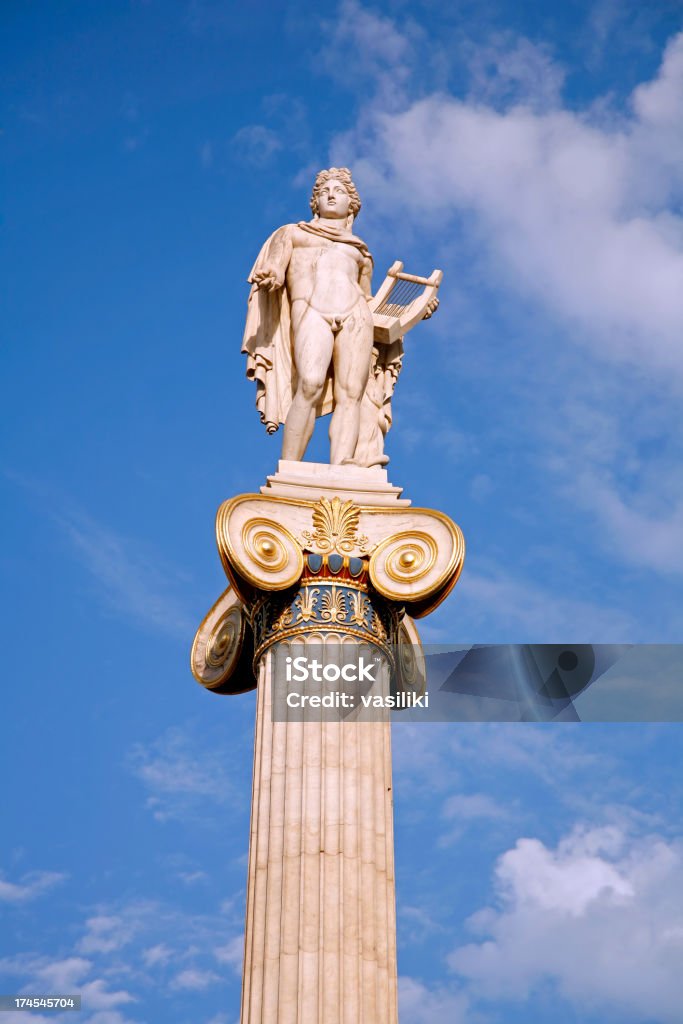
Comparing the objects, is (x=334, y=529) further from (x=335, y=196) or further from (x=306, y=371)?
(x=335, y=196)

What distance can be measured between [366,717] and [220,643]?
3.91 meters

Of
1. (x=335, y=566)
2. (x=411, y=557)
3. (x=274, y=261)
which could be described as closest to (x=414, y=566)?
(x=411, y=557)

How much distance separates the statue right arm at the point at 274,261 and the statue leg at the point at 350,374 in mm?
1385

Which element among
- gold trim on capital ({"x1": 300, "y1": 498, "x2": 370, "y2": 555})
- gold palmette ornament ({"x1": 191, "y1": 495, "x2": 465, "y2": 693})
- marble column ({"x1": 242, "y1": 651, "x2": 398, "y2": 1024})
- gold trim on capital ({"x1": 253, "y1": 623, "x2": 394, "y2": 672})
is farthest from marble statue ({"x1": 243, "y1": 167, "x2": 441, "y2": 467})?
marble column ({"x1": 242, "y1": 651, "x2": 398, "y2": 1024})

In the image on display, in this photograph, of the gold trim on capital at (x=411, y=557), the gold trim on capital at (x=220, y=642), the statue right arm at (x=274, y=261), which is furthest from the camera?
the statue right arm at (x=274, y=261)

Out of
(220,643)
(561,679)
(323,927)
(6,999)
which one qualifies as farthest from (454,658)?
(6,999)

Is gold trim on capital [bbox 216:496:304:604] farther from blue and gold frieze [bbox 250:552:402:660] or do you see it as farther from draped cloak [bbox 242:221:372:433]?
draped cloak [bbox 242:221:372:433]

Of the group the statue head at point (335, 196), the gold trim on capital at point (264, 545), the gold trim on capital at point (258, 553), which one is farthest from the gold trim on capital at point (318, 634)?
the statue head at point (335, 196)

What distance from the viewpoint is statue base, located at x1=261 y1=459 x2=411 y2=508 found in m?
22.5

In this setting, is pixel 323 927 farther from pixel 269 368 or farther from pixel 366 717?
pixel 269 368

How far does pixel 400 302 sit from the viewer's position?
2670cm

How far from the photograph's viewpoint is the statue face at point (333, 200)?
26.7 meters

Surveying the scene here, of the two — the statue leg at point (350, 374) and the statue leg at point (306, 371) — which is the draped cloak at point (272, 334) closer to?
the statue leg at point (306, 371)

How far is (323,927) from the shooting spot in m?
18.5
